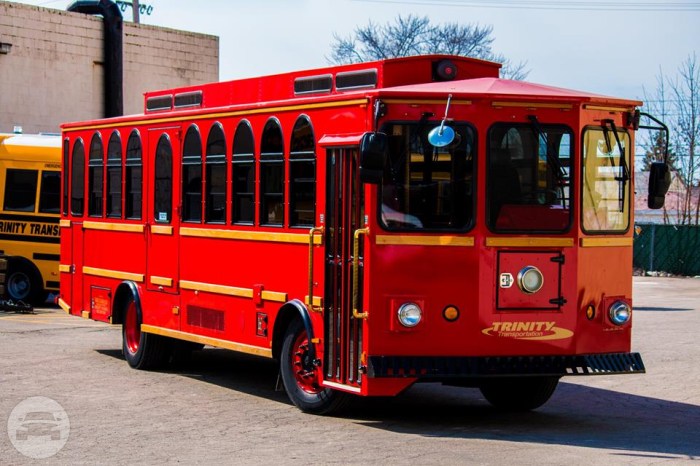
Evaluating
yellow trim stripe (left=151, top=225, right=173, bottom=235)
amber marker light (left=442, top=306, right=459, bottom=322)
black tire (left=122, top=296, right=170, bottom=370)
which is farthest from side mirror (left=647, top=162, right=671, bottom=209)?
black tire (left=122, top=296, right=170, bottom=370)

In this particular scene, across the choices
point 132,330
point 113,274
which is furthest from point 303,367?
point 113,274

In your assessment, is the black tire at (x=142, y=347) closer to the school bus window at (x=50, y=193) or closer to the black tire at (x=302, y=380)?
the black tire at (x=302, y=380)

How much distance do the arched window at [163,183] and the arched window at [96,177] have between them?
1629 millimetres

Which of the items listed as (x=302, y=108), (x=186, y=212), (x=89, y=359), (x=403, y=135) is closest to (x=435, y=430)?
(x=403, y=135)

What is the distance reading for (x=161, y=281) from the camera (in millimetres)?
14500

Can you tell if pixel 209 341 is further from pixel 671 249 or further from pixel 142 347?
pixel 671 249

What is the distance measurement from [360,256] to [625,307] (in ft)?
7.69

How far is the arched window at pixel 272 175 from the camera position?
12.3m

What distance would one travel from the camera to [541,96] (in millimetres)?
10914

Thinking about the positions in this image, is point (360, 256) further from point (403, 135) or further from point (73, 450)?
point (73, 450)

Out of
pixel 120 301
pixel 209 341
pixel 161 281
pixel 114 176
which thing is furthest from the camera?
pixel 114 176

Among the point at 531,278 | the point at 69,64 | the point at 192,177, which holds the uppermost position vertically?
the point at 69,64

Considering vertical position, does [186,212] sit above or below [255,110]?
below

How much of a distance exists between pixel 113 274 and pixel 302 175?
455 centimetres
